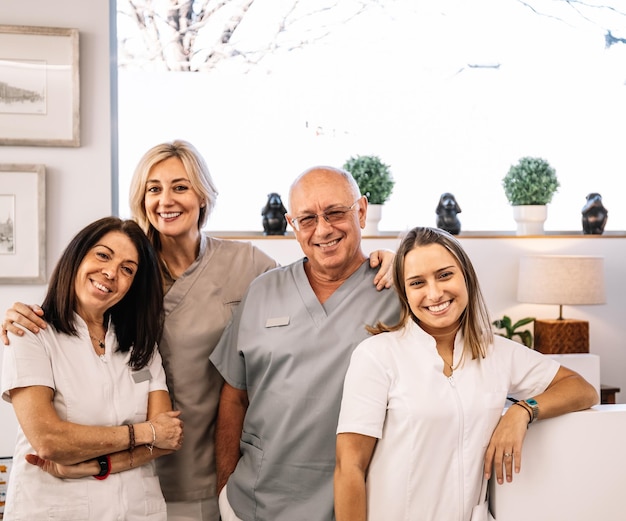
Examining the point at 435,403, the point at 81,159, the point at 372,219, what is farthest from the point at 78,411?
the point at 372,219

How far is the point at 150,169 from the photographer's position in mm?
1996

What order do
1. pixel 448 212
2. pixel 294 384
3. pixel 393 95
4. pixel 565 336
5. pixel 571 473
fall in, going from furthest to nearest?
pixel 393 95
pixel 448 212
pixel 565 336
pixel 294 384
pixel 571 473

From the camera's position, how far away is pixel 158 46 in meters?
3.80

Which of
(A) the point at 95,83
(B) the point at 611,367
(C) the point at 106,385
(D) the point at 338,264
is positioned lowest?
(B) the point at 611,367

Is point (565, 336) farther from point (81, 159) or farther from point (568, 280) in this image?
point (81, 159)

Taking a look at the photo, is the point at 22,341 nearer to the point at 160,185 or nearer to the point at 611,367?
the point at 160,185

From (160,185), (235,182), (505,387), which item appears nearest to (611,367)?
(235,182)

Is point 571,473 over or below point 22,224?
below

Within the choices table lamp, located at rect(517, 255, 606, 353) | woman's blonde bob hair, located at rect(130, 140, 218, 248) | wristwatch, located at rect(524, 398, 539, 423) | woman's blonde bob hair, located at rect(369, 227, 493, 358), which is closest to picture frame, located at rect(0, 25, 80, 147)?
woman's blonde bob hair, located at rect(130, 140, 218, 248)

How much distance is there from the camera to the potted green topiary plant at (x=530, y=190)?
3906mm

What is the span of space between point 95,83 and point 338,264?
Result: 1364 mm

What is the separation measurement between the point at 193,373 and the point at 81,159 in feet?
3.52

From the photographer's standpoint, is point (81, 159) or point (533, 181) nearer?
point (81, 159)

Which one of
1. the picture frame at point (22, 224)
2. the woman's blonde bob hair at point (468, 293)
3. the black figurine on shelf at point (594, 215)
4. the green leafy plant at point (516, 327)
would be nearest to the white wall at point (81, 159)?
the picture frame at point (22, 224)
